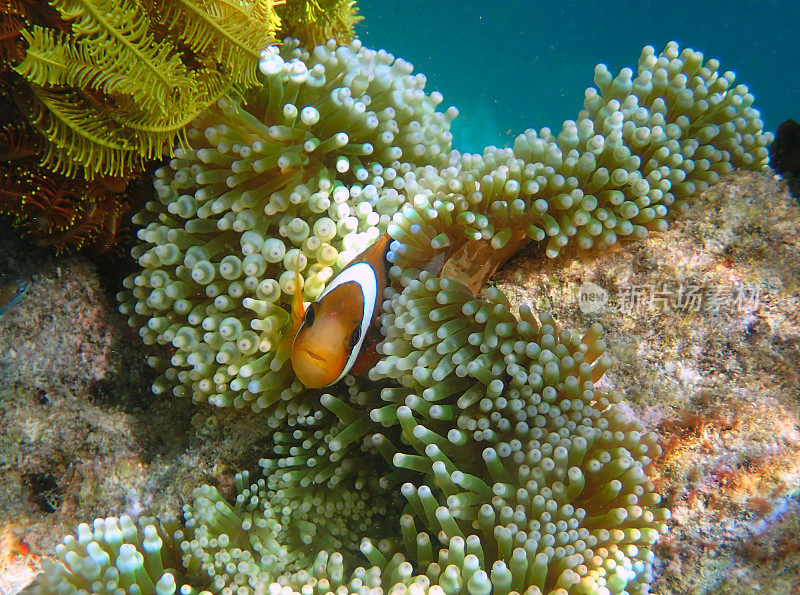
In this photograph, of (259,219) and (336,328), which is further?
(259,219)

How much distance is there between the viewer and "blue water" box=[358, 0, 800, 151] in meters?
21.7

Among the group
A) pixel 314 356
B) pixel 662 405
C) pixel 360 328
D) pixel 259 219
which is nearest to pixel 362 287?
pixel 360 328

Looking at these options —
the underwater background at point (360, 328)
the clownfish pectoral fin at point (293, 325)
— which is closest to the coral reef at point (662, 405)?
the underwater background at point (360, 328)

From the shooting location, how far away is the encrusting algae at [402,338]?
1.47 meters

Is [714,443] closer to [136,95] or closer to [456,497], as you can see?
[456,497]

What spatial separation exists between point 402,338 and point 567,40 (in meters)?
30.9

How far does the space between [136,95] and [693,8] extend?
35432mm

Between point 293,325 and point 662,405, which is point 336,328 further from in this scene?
point 662,405

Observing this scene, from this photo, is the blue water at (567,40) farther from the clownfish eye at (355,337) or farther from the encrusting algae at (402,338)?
the clownfish eye at (355,337)

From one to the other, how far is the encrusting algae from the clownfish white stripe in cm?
8

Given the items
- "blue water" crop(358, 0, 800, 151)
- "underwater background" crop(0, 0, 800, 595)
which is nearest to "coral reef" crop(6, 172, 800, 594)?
"underwater background" crop(0, 0, 800, 595)

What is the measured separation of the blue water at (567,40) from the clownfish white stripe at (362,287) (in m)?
20.3

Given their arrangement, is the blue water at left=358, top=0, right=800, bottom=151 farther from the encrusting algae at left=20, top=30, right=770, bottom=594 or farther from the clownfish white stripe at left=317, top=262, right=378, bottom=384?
the clownfish white stripe at left=317, top=262, right=378, bottom=384

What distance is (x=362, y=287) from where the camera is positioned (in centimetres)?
166
